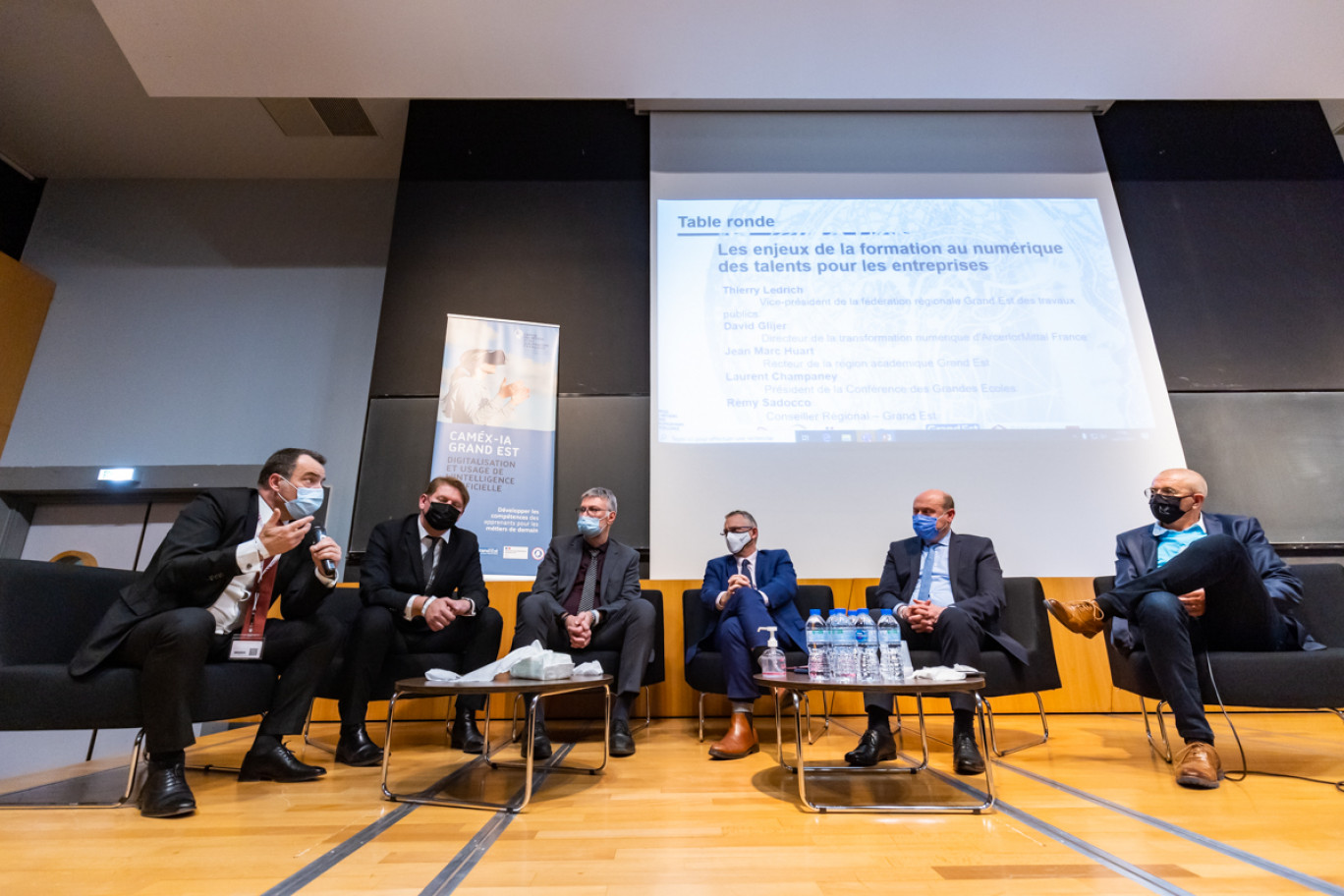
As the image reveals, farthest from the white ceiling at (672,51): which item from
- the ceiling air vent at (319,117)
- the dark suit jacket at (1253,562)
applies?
the dark suit jacket at (1253,562)

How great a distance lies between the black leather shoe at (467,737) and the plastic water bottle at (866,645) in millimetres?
1459

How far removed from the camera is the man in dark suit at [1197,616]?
1967 millimetres

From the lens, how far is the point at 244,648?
80.4 inches

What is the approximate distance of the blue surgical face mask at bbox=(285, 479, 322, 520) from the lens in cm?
210

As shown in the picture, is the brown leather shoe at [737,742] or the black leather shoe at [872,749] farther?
the brown leather shoe at [737,742]

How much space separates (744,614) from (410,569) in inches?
52.9

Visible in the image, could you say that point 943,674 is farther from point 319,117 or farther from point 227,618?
point 319,117

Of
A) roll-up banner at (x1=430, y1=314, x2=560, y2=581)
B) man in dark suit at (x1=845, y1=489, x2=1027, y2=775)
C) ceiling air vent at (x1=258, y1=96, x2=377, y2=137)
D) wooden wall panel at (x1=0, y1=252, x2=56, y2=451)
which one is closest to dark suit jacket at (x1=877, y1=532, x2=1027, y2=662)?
man in dark suit at (x1=845, y1=489, x2=1027, y2=775)

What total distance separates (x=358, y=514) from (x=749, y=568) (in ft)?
7.60

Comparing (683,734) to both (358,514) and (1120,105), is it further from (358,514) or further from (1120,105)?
(1120,105)

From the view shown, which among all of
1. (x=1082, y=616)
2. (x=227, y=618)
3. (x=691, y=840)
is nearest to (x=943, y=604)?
(x=1082, y=616)

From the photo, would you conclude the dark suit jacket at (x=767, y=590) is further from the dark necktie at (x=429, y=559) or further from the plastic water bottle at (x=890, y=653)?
Answer: the dark necktie at (x=429, y=559)

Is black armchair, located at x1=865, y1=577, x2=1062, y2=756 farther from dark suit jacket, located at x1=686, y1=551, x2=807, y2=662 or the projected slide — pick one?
the projected slide

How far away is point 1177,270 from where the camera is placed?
4.39 metres
